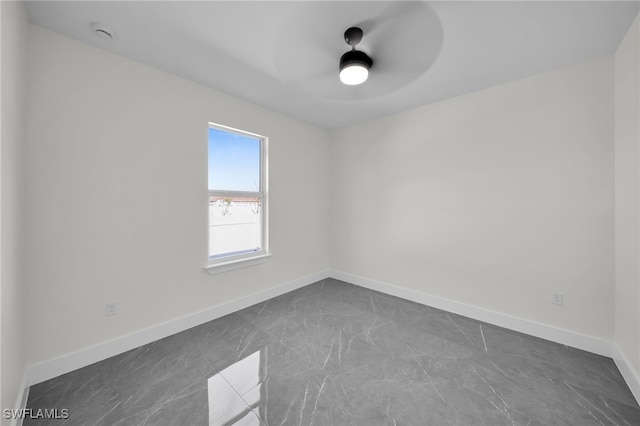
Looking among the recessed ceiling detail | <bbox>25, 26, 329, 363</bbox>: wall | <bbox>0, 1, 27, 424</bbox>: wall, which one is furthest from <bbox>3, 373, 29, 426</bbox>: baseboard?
the recessed ceiling detail

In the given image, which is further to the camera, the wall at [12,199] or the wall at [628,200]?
the wall at [628,200]

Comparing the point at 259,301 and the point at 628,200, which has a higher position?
the point at 628,200

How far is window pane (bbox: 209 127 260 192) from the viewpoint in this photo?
2791 mm

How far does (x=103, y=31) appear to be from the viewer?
1.77 metres

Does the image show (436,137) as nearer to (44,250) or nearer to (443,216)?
(443,216)

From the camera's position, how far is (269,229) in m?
3.30

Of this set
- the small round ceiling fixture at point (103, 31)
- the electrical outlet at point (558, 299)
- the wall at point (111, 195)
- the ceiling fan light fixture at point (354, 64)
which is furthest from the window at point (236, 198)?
the electrical outlet at point (558, 299)

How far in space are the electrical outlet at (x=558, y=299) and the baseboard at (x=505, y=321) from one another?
9.2 inches

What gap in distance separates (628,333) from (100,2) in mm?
4269

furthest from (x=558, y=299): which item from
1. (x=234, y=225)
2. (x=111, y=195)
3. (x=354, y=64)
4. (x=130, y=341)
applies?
(x=111, y=195)

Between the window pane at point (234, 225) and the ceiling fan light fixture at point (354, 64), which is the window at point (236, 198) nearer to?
the window pane at point (234, 225)

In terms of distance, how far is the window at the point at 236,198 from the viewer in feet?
9.16

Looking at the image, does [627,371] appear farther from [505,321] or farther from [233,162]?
[233,162]

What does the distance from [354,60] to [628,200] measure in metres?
2.28
